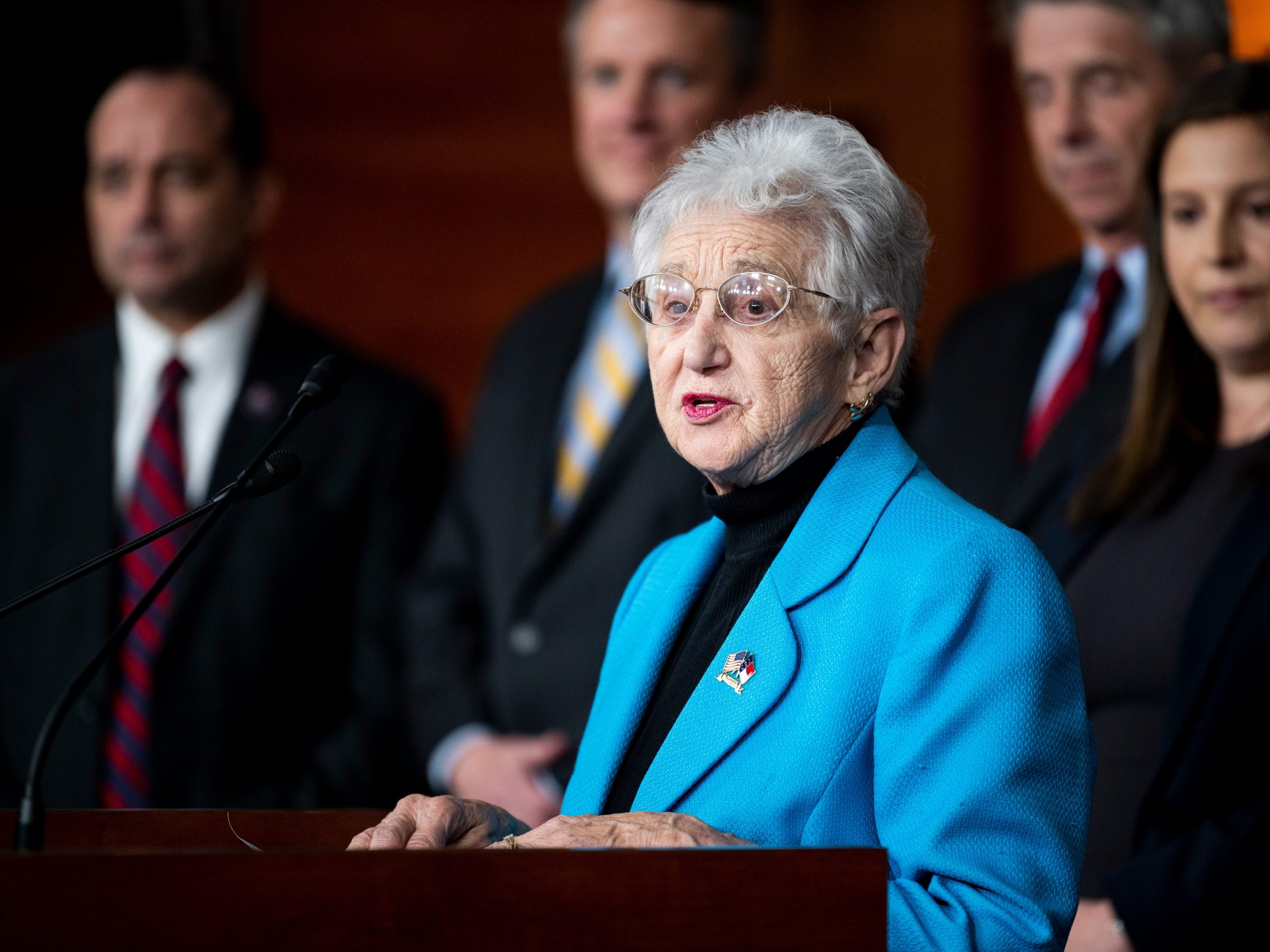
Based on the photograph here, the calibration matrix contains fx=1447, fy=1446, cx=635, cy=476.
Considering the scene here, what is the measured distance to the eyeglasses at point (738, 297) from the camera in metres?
1.59

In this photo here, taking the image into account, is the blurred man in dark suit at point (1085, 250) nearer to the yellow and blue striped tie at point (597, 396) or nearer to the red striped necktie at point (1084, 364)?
the red striped necktie at point (1084, 364)

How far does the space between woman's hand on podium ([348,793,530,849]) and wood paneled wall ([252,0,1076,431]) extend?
3909 mm

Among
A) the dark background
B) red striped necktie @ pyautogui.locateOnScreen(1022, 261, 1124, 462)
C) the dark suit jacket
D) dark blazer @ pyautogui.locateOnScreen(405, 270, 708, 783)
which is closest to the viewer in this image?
the dark suit jacket

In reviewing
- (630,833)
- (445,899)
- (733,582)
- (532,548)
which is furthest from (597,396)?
(445,899)

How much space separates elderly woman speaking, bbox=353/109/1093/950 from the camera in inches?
53.2

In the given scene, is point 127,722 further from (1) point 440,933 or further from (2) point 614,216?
(1) point 440,933

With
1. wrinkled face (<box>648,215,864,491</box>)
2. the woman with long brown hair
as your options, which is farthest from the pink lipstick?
the woman with long brown hair

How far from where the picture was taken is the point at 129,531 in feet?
10.0

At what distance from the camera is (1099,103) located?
112 inches

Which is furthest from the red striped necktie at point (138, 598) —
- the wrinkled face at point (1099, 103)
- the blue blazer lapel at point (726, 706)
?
the wrinkled face at point (1099, 103)

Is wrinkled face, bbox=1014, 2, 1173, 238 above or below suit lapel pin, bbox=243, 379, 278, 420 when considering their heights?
above

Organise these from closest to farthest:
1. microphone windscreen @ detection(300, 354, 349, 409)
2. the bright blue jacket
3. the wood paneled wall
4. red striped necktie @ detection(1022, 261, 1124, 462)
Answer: the bright blue jacket < microphone windscreen @ detection(300, 354, 349, 409) < red striped necktie @ detection(1022, 261, 1124, 462) < the wood paneled wall

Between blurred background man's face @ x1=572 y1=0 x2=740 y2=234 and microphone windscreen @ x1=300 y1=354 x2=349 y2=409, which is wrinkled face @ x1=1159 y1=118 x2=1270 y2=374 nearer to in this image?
blurred background man's face @ x1=572 y1=0 x2=740 y2=234

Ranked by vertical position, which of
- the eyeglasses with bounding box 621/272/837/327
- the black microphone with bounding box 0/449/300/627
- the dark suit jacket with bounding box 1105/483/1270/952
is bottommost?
the dark suit jacket with bounding box 1105/483/1270/952
